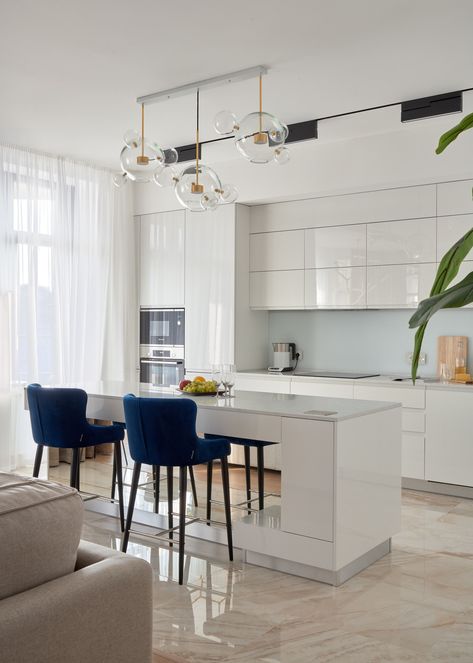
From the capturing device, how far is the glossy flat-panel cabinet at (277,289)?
20.2 ft

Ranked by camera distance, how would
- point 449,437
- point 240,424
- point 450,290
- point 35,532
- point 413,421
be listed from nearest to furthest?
point 450,290 → point 35,532 → point 240,424 → point 449,437 → point 413,421

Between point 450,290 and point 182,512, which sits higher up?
point 450,290

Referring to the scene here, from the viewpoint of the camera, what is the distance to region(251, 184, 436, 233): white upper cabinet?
5.43m

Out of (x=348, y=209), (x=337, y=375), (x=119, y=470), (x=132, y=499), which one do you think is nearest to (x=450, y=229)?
(x=348, y=209)

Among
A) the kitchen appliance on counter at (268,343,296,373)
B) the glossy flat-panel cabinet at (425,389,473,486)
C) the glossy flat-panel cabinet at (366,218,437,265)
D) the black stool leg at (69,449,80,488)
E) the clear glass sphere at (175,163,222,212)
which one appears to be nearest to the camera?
Answer: the clear glass sphere at (175,163,222,212)

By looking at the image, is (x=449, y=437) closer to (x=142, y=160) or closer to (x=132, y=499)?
(x=132, y=499)

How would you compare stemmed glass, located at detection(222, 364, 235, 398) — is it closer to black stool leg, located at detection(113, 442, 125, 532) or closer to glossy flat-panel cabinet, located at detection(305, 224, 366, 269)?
black stool leg, located at detection(113, 442, 125, 532)

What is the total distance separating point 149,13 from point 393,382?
326 centimetres

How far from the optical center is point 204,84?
14.4 ft

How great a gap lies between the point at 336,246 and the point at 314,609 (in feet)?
11.6

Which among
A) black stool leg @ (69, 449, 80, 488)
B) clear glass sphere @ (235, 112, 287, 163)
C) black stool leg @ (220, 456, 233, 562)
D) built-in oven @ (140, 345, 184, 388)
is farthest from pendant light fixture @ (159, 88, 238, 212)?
built-in oven @ (140, 345, 184, 388)

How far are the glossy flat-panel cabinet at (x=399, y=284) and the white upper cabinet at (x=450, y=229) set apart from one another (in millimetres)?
178

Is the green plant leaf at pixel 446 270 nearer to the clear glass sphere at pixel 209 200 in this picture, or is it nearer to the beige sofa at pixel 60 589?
the beige sofa at pixel 60 589

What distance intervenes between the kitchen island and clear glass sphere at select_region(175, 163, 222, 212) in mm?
1197
